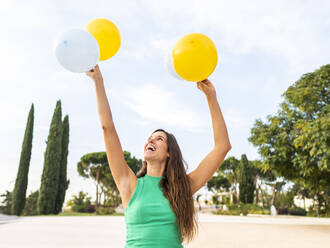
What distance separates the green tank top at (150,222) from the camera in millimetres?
1551

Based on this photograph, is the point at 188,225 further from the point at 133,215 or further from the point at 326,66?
the point at 326,66

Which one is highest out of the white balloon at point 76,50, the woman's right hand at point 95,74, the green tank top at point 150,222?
the white balloon at point 76,50

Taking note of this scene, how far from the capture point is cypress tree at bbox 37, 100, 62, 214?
24.9 metres

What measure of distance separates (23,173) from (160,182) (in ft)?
85.5

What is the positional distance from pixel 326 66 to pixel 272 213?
22.4 metres

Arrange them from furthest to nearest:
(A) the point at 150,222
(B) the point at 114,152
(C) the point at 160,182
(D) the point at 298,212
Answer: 1. (D) the point at 298,212
2. (C) the point at 160,182
3. (B) the point at 114,152
4. (A) the point at 150,222

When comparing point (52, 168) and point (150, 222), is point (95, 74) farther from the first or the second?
point (52, 168)

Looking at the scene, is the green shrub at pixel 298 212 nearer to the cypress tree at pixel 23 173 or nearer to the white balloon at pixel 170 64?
the cypress tree at pixel 23 173

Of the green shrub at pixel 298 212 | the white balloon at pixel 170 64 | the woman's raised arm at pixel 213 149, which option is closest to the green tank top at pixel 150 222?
the woman's raised arm at pixel 213 149

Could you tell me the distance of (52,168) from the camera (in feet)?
85.0

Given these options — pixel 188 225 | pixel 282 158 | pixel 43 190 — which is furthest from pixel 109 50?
pixel 43 190

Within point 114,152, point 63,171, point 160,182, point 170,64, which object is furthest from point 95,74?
point 63,171

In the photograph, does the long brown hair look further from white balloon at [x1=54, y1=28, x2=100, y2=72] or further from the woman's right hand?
white balloon at [x1=54, y1=28, x2=100, y2=72]

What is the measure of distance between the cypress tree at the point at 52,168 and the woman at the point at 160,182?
25.5 meters
